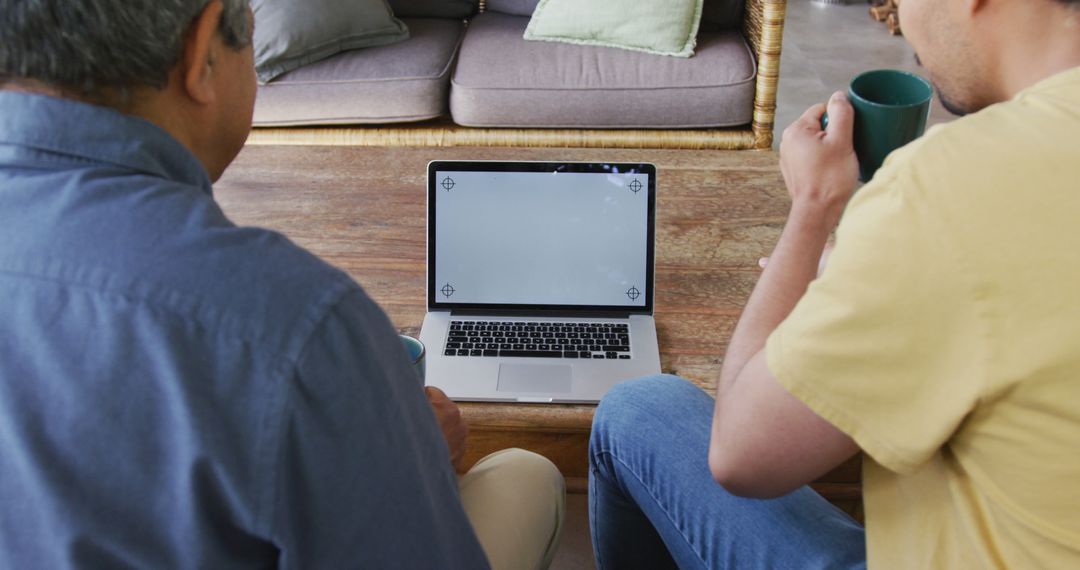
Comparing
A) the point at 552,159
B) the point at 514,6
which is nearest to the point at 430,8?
the point at 514,6

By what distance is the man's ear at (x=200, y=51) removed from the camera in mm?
686

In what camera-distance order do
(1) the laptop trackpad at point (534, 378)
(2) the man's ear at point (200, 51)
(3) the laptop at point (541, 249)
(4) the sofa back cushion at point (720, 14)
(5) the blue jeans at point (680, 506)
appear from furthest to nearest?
(4) the sofa back cushion at point (720, 14)
(3) the laptop at point (541, 249)
(1) the laptop trackpad at point (534, 378)
(5) the blue jeans at point (680, 506)
(2) the man's ear at point (200, 51)

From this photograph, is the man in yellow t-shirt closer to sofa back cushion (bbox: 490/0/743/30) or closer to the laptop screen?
the laptop screen

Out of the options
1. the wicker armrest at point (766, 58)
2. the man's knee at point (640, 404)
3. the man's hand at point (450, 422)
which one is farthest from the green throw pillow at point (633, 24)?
the man's hand at point (450, 422)

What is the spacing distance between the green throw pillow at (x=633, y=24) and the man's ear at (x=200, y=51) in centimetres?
182

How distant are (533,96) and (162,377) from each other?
1.91m

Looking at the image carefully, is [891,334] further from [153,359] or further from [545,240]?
[545,240]

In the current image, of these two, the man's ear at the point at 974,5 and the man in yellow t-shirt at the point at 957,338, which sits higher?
the man's ear at the point at 974,5

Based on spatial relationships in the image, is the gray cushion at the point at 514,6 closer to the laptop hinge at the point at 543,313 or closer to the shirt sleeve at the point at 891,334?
the laptop hinge at the point at 543,313

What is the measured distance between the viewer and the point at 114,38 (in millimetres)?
626

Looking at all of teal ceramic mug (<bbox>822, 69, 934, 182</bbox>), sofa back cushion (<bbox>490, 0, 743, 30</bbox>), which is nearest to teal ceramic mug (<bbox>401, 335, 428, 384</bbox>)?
teal ceramic mug (<bbox>822, 69, 934, 182</bbox>)

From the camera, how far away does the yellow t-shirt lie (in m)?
0.57

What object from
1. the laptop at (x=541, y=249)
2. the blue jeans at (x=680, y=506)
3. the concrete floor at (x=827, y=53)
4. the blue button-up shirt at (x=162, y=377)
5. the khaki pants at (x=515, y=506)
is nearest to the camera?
the blue button-up shirt at (x=162, y=377)

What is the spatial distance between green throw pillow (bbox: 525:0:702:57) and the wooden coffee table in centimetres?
78
